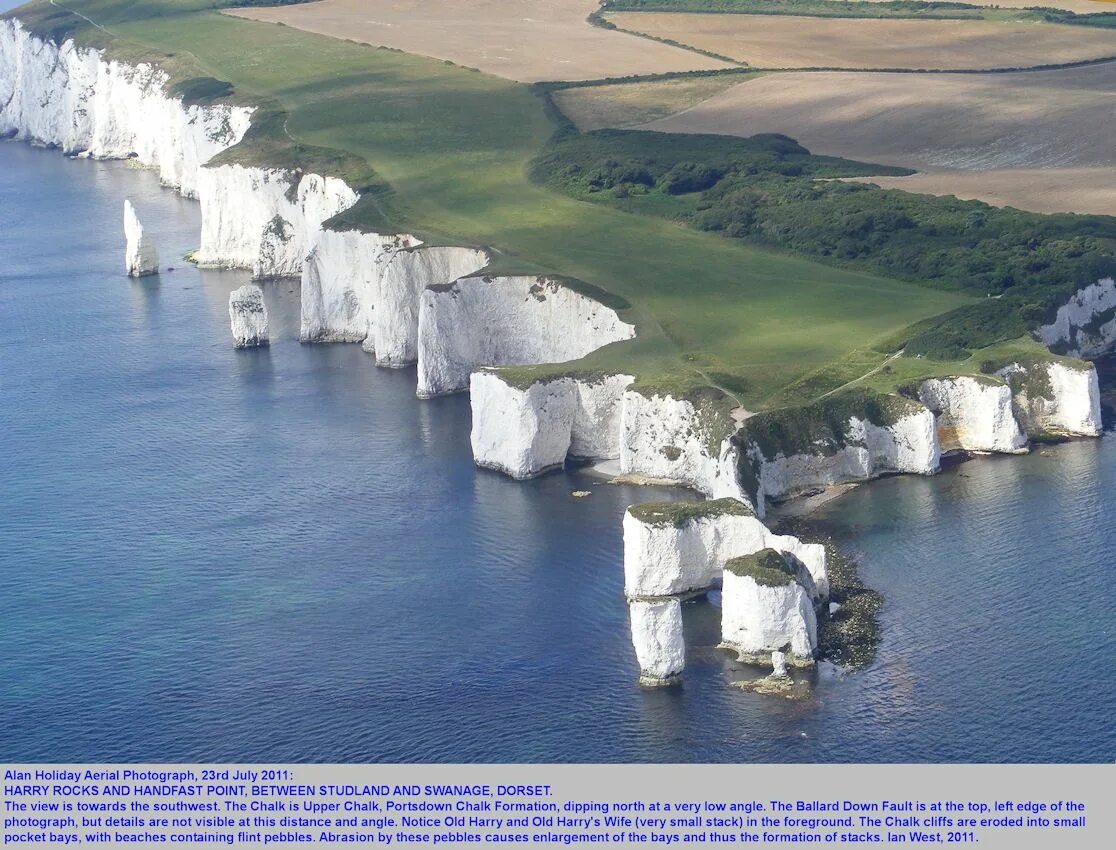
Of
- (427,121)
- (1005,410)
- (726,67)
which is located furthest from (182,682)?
(726,67)

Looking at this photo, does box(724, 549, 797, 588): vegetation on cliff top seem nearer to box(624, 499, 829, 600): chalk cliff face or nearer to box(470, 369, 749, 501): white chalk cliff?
box(624, 499, 829, 600): chalk cliff face

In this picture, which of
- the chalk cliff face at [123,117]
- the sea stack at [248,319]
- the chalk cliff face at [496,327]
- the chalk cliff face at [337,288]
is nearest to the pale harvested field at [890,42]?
the chalk cliff face at [123,117]

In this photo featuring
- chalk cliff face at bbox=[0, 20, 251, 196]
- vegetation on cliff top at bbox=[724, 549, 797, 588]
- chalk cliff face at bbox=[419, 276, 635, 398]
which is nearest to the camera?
vegetation on cliff top at bbox=[724, 549, 797, 588]

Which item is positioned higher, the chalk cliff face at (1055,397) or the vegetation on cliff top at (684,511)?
the chalk cliff face at (1055,397)

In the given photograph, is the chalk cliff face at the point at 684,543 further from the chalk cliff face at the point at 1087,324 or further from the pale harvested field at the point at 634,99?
the pale harvested field at the point at 634,99

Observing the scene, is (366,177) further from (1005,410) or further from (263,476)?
(1005,410)

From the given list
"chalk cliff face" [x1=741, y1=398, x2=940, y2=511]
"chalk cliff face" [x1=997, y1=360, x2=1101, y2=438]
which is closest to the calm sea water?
"chalk cliff face" [x1=741, y1=398, x2=940, y2=511]
